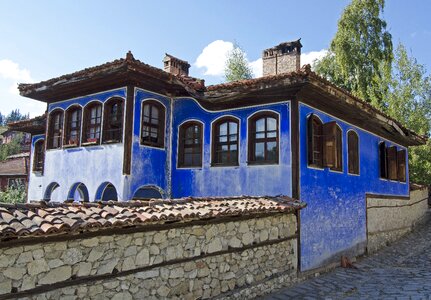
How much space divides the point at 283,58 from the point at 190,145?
3911 millimetres

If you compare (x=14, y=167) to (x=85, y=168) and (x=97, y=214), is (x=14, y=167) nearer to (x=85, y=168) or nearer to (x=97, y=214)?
(x=85, y=168)

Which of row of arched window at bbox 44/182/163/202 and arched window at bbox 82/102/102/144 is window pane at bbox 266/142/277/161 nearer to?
row of arched window at bbox 44/182/163/202

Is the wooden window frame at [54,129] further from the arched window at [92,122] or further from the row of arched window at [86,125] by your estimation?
the arched window at [92,122]

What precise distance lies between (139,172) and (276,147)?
3.55m

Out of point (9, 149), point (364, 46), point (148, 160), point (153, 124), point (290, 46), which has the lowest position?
point (148, 160)

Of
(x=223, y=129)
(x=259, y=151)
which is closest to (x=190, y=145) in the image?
(x=223, y=129)

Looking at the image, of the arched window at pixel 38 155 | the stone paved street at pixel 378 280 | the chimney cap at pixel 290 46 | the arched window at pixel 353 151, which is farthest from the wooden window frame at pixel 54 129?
the arched window at pixel 353 151

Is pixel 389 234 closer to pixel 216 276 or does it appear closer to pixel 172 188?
pixel 172 188

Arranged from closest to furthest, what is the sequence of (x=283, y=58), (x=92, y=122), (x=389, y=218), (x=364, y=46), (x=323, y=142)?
(x=323, y=142), (x=92, y=122), (x=283, y=58), (x=389, y=218), (x=364, y=46)

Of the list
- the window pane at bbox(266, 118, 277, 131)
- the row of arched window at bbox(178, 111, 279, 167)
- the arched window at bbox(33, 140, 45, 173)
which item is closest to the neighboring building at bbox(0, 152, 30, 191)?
the arched window at bbox(33, 140, 45, 173)

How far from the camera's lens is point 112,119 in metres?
10.3

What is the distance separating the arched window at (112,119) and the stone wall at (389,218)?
8288 millimetres

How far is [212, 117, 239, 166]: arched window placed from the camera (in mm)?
9898

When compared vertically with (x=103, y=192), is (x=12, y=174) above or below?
above
